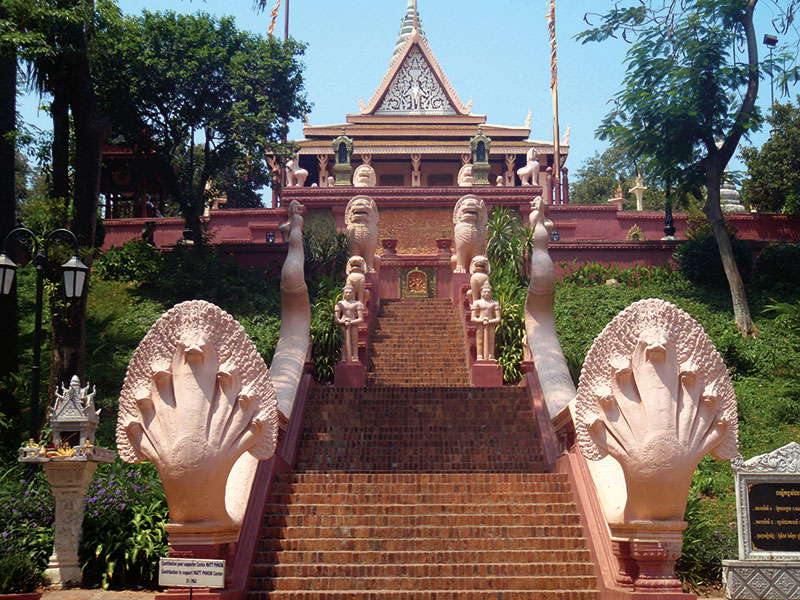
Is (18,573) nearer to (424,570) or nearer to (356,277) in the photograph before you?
(424,570)

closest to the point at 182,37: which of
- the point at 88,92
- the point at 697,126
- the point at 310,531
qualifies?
the point at 88,92

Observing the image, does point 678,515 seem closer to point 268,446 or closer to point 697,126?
point 268,446

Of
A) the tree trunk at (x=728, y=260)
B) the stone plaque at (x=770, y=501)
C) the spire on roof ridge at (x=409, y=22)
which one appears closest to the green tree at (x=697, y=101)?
the tree trunk at (x=728, y=260)

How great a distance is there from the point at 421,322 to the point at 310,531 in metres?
7.11

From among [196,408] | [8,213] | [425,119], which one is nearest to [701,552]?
[196,408]

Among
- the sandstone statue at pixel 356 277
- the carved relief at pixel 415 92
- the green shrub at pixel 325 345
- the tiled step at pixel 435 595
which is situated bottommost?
the tiled step at pixel 435 595

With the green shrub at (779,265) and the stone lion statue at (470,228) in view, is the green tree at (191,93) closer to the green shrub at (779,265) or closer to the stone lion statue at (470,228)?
the stone lion statue at (470,228)

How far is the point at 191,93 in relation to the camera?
20.4 meters

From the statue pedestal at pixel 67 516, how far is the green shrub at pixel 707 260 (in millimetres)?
13801

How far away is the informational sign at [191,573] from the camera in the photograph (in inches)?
228

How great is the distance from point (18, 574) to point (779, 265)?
51.5 feet

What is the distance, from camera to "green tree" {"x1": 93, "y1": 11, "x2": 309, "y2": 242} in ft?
64.8

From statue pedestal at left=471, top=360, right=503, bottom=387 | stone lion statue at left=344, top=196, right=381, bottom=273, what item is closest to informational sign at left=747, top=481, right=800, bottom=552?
statue pedestal at left=471, top=360, right=503, bottom=387

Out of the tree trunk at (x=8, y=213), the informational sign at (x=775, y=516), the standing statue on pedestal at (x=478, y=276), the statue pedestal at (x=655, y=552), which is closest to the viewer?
the statue pedestal at (x=655, y=552)
